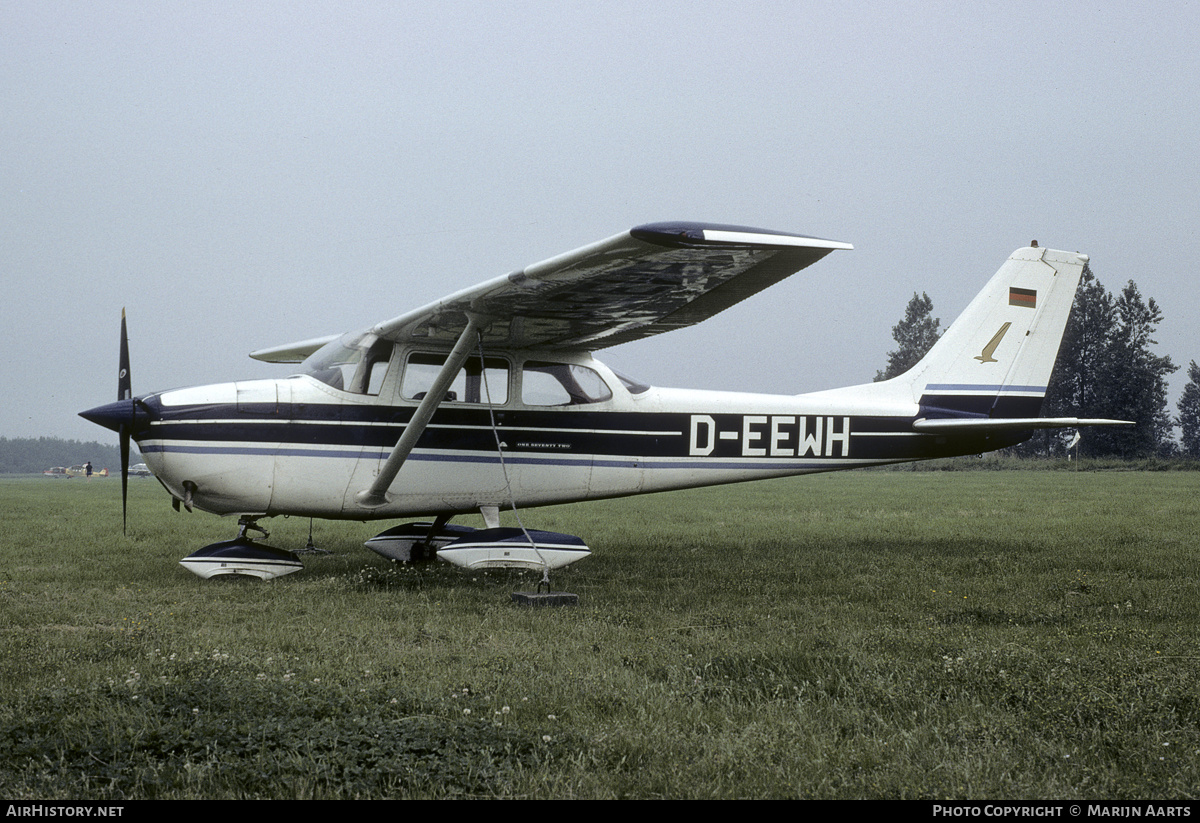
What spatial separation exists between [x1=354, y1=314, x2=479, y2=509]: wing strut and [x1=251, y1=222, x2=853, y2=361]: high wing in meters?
0.23

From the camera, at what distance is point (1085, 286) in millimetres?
71062

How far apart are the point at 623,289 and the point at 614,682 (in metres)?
3.88

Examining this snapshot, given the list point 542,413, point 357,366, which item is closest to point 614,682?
point 542,413

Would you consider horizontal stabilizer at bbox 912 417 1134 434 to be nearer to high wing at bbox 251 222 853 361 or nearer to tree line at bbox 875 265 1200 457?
high wing at bbox 251 222 853 361

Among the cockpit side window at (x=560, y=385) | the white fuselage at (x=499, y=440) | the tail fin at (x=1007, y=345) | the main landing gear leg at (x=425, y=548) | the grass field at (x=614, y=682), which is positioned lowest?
the main landing gear leg at (x=425, y=548)

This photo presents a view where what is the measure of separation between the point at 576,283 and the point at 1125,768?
496cm

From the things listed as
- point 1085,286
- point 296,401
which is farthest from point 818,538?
point 1085,286

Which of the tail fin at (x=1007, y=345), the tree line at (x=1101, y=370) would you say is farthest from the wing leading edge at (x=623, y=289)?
the tree line at (x=1101, y=370)

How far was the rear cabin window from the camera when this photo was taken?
8.81 metres

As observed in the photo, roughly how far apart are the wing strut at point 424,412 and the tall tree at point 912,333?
228 ft

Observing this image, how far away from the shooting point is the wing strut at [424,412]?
25.6ft

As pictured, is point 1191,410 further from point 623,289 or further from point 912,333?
point 623,289

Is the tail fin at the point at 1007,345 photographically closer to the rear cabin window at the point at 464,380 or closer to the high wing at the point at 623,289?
the high wing at the point at 623,289
